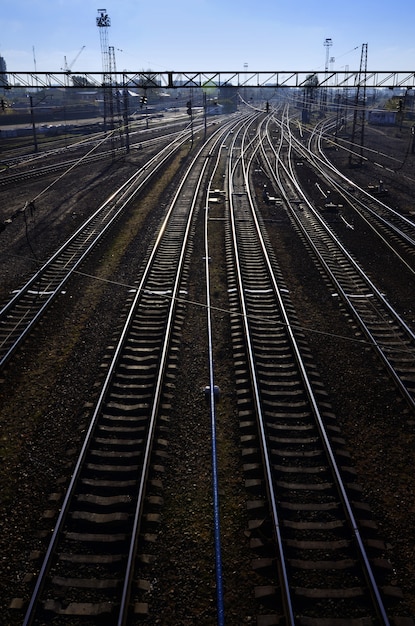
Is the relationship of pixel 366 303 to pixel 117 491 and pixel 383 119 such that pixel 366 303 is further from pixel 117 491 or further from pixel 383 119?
pixel 383 119

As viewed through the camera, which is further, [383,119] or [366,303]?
[383,119]

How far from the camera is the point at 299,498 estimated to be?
6.51 m

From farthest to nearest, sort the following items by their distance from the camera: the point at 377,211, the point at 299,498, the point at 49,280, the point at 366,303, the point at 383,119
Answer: the point at 383,119 < the point at 377,211 < the point at 49,280 < the point at 366,303 < the point at 299,498

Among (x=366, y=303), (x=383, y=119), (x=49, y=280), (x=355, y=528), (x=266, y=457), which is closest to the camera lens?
(x=355, y=528)

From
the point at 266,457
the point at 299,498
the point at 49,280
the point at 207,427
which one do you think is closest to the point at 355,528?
the point at 299,498

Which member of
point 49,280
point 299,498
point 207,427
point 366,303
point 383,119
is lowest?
point 299,498

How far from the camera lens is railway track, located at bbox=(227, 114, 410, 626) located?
5.20 metres

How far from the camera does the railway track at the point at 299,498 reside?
5.20 meters

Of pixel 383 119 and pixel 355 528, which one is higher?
pixel 383 119

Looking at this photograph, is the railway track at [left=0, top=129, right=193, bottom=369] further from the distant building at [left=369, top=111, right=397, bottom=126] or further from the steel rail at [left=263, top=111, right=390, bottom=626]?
the distant building at [left=369, top=111, right=397, bottom=126]

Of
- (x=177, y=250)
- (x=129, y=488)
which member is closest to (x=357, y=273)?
(x=177, y=250)

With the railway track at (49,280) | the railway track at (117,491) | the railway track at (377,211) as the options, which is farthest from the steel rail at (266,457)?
the railway track at (377,211)

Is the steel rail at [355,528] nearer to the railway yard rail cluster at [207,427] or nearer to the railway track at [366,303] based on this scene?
the railway yard rail cluster at [207,427]

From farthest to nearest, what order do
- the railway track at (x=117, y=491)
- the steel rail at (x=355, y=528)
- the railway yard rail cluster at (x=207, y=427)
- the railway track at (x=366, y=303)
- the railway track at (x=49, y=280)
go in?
the railway track at (x=49, y=280), the railway track at (x=366, y=303), the railway yard rail cluster at (x=207, y=427), the railway track at (x=117, y=491), the steel rail at (x=355, y=528)
